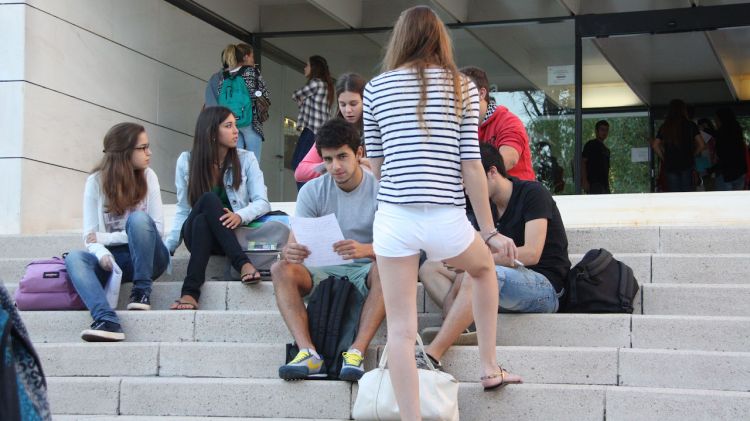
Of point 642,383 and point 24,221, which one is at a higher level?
point 24,221

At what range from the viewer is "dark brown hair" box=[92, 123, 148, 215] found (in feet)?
24.9

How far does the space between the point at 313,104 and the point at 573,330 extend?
208 inches

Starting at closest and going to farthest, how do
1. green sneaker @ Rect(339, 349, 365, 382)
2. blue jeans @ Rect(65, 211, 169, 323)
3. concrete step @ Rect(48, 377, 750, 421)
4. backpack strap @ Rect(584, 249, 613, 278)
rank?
1. concrete step @ Rect(48, 377, 750, 421)
2. green sneaker @ Rect(339, 349, 365, 382)
3. backpack strap @ Rect(584, 249, 613, 278)
4. blue jeans @ Rect(65, 211, 169, 323)

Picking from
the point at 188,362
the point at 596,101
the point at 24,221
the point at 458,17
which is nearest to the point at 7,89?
the point at 24,221

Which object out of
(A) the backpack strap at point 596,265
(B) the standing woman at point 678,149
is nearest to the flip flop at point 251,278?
(A) the backpack strap at point 596,265

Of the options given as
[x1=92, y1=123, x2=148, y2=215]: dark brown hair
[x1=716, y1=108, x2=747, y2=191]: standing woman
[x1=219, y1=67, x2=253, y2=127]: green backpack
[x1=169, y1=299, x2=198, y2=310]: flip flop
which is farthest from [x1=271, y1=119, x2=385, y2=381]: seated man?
[x1=716, y1=108, x2=747, y2=191]: standing woman

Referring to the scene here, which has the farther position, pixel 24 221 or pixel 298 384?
pixel 24 221

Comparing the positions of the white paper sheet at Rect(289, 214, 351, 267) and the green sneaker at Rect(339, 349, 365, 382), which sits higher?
the white paper sheet at Rect(289, 214, 351, 267)

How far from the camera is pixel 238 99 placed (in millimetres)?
10992

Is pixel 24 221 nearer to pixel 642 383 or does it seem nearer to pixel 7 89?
pixel 7 89

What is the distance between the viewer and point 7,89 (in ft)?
31.8

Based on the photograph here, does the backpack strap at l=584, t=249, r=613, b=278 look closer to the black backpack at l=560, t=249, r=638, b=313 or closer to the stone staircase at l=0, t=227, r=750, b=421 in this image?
the black backpack at l=560, t=249, r=638, b=313

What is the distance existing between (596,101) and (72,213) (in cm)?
696

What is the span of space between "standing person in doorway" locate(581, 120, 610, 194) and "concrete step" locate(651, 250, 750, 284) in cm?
649
